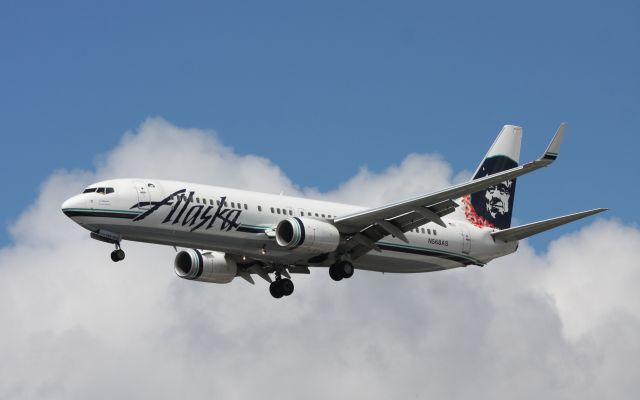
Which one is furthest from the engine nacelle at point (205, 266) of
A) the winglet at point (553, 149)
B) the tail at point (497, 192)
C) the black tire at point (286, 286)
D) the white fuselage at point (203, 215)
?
the winglet at point (553, 149)

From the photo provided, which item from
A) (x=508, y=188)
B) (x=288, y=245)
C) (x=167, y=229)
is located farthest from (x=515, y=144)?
(x=167, y=229)

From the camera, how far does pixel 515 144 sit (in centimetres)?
7094

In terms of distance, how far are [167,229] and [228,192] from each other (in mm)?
3567

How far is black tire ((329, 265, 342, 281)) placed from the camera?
59656mm

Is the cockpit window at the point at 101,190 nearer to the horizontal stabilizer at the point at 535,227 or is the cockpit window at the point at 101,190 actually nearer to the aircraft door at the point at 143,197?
the aircraft door at the point at 143,197

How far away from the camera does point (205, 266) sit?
61.7 meters

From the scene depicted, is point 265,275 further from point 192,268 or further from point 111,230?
point 111,230

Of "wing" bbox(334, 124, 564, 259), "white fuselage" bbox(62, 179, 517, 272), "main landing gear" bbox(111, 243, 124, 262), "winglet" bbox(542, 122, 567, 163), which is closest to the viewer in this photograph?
"winglet" bbox(542, 122, 567, 163)

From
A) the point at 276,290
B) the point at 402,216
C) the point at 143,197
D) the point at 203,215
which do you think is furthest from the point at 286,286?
the point at 143,197

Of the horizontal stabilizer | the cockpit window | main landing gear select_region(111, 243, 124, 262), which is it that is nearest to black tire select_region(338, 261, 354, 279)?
the horizontal stabilizer

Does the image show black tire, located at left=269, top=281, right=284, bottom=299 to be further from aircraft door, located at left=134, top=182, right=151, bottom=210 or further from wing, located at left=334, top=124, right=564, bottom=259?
aircraft door, located at left=134, top=182, right=151, bottom=210

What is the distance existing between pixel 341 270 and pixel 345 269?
0.20 meters

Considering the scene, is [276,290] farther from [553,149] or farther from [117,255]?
[553,149]

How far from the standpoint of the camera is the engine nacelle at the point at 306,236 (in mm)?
55906
